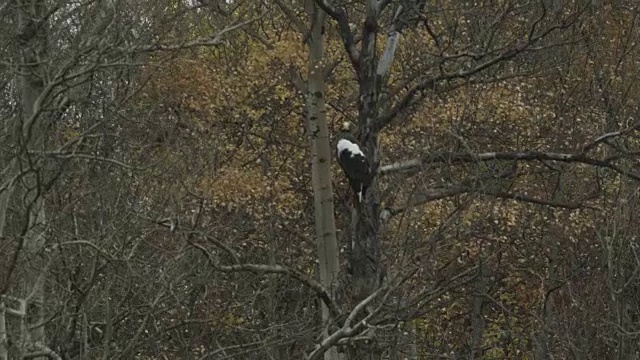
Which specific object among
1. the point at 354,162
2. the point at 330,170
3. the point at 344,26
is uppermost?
the point at 344,26

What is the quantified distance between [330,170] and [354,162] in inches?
75.4

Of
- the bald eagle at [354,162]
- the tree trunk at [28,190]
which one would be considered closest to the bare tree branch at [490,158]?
the bald eagle at [354,162]

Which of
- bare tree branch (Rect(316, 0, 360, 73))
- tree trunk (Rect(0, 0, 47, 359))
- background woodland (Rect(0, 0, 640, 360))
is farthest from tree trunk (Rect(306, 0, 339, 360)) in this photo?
tree trunk (Rect(0, 0, 47, 359))

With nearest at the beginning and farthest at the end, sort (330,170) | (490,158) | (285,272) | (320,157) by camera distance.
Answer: (285,272) → (490,158) → (320,157) → (330,170)

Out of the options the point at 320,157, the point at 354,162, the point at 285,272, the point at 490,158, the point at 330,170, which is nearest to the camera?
the point at 285,272

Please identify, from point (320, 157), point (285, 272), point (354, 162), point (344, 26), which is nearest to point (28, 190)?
point (285, 272)

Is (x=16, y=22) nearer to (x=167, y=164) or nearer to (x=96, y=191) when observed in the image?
(x=96, y=191)

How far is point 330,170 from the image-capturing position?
1455 centimetres

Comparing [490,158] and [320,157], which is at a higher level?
[320,157]

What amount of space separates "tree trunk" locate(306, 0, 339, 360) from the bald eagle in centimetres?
92

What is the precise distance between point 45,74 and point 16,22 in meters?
2.08

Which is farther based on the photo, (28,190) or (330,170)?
(330,170)

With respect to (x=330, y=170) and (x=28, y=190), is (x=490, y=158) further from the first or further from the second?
(x=28, y=190)

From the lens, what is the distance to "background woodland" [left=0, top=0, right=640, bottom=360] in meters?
10.2
